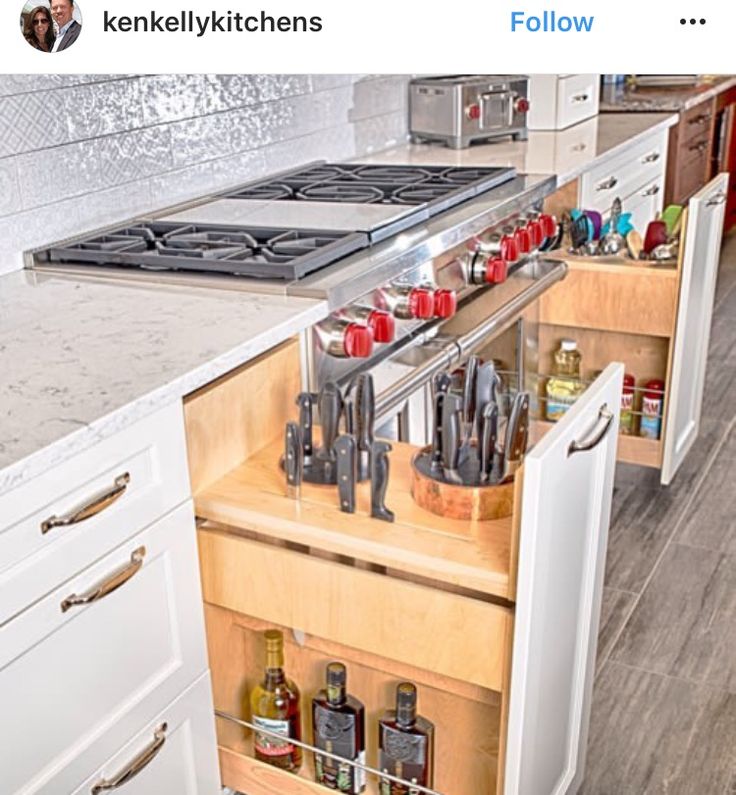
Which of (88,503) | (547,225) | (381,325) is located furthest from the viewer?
(547,225)

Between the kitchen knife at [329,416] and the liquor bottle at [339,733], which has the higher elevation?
the kitchen knife at [329,416]

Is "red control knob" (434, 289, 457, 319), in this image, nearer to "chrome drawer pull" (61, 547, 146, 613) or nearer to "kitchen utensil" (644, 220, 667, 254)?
"chrome drawer pull" (61, 547, 146, 613)

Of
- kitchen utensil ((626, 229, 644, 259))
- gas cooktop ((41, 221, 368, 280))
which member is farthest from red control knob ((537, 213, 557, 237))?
gas cooktop ((41, 221, 368, 280))

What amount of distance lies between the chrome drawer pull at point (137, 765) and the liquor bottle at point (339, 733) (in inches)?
9.6

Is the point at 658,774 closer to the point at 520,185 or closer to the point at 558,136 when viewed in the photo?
the point at 520,185

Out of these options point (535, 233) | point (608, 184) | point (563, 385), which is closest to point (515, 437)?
point (535, 233)

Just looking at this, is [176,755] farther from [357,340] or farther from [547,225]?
[547,225]

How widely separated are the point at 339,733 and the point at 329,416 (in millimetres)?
475

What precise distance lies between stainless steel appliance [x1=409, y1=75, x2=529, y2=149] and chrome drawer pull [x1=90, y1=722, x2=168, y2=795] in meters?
2.00

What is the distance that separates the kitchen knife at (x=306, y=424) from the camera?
139 centimetres

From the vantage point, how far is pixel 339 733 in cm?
146

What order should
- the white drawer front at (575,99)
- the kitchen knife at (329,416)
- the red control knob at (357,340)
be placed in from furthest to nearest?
the white drawer front at (575,99) < the red control knob at (357,340) < the kitchen knife at (329,416)
